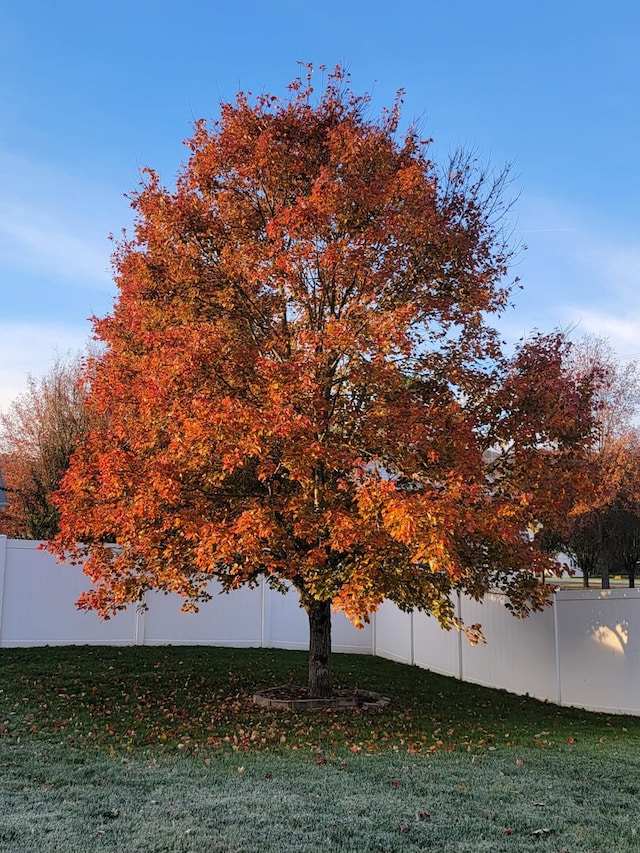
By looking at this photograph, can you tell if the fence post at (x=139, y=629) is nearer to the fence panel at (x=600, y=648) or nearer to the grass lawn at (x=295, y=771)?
the grass lawn at (x=295, y=771)

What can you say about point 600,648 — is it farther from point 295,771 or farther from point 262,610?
point 262,610

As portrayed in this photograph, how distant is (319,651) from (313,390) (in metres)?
4.38

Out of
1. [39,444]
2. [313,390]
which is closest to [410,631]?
[313,390]

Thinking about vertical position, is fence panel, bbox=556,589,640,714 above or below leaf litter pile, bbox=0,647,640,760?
above

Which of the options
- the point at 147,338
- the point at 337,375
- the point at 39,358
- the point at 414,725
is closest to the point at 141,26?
the point at 147,338

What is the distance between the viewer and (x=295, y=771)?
6.04m

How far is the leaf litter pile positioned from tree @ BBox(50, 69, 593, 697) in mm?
1285

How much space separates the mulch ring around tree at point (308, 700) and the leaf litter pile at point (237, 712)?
0.19 metres

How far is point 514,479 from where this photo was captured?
28.5 feet

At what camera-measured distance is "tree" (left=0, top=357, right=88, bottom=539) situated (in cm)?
2086

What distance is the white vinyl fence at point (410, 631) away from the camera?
9664 millimetres

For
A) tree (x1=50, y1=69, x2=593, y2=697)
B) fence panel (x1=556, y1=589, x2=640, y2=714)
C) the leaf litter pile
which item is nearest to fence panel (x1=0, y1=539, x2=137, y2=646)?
the leaf litter pile

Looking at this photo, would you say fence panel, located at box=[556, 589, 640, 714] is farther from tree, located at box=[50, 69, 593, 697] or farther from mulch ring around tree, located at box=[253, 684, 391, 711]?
mulch ring around tree, located at box=[253, 684, 391, 711]

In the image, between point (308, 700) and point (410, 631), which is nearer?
point (308, 700)
